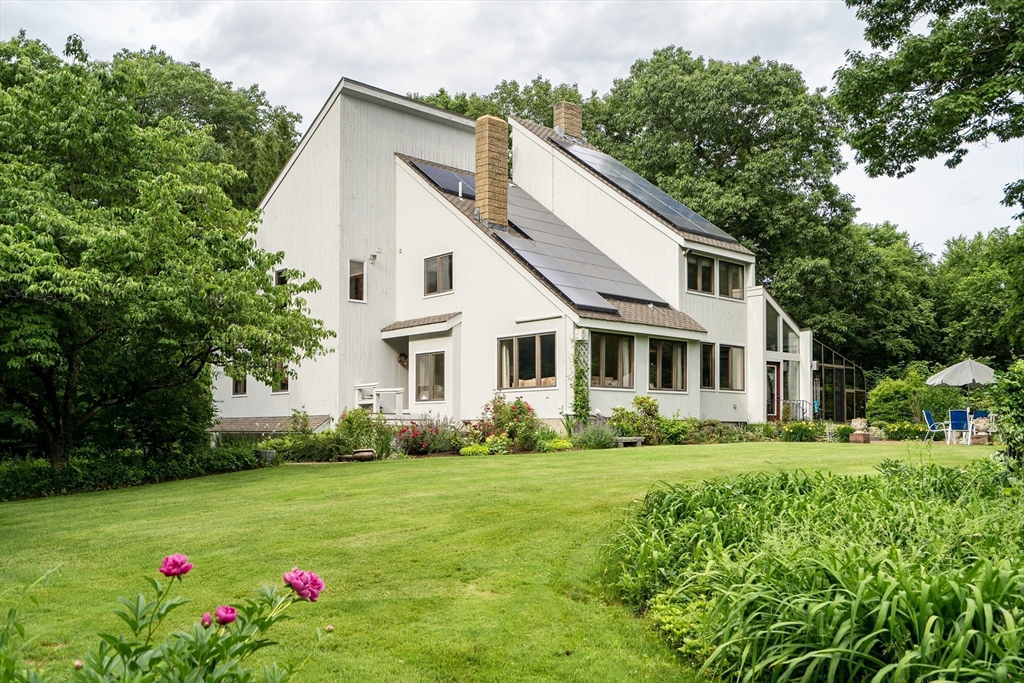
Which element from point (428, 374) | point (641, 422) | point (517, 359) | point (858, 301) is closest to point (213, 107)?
point (428, 374)

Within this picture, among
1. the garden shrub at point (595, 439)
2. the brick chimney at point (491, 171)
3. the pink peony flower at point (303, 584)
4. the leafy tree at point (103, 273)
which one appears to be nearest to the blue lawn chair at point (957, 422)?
the garden shrub at point (595, 439)

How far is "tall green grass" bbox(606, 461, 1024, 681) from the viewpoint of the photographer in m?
3.94

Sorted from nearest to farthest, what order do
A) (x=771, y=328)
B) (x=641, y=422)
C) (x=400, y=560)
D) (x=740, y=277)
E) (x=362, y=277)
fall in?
(x=400, y=560), (x=641, y=422), (x=362, y=277), (x=740, y=277), (x=771, y=328)

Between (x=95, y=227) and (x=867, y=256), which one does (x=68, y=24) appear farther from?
(x=867, y=256)

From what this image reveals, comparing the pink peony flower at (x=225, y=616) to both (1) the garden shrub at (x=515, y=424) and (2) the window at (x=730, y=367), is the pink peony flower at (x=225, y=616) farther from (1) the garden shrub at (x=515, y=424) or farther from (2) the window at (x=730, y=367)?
(2) the window at (x=730, y=367)

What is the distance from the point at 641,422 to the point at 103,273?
12.2 meters

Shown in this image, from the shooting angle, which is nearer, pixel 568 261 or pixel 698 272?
pixel 568 261

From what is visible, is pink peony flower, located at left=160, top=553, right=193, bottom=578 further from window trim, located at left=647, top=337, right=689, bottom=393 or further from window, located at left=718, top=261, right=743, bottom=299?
window, located at left=718, top=261, right=743, bottom=299

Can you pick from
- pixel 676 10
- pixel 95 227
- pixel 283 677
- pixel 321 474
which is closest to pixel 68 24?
pixel 95 227

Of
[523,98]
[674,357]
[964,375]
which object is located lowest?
[964,375]

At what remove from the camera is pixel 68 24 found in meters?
17.4

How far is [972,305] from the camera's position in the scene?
3716cm

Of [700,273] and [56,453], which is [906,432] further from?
[56,453]

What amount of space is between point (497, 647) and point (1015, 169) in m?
15.2
